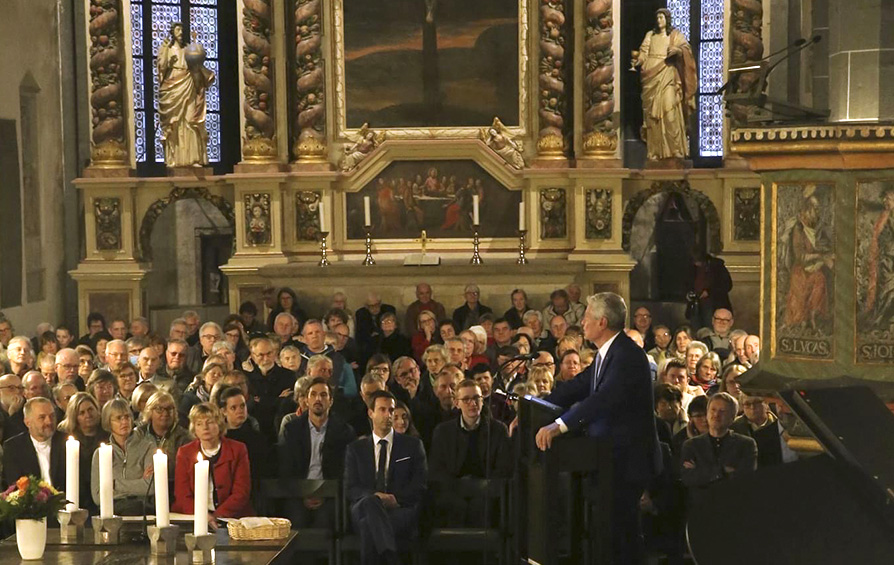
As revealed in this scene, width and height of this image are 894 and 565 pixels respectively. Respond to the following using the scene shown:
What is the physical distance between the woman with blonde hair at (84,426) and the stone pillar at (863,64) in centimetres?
466

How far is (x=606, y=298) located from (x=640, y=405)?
1.85 feet

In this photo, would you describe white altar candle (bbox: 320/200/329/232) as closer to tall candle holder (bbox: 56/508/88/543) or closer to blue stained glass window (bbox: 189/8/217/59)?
blue stained glass window (bbox: 189/8/217/59)

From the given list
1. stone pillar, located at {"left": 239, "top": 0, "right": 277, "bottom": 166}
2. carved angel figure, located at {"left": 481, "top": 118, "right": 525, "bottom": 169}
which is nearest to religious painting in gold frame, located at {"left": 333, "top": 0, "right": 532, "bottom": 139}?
carved angel figure, located at {"left": 481, "top": 118, "right": 525, "bottom": 169}

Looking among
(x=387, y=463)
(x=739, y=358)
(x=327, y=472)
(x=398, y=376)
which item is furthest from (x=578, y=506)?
(x=739, y=358)

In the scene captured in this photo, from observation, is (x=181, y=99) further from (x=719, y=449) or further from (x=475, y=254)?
(x=719, y=449)

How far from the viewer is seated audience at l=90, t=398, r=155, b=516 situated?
8.95m

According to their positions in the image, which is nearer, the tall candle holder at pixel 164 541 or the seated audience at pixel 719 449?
the tall candle holder at pixel 164 541

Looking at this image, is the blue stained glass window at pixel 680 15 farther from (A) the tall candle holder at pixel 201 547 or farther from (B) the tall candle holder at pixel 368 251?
(A) the tall candle holder at pixel 201 547

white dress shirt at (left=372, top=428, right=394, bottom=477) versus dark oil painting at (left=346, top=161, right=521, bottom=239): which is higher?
dark oil painting at (left=346, top=161, right=521, bottom=239)

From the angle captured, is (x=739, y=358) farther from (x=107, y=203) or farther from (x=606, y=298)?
(x=107, y=203)

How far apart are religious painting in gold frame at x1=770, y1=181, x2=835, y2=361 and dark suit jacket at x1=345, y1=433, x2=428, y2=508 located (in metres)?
2.25

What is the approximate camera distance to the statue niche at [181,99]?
61.0 feet

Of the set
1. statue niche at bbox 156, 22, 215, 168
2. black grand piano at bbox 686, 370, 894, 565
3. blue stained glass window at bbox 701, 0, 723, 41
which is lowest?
black grand piano at bbox 686, 370, 894, 565

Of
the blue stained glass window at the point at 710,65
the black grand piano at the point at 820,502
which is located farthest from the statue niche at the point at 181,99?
the black grand piano at the point at 820,502
